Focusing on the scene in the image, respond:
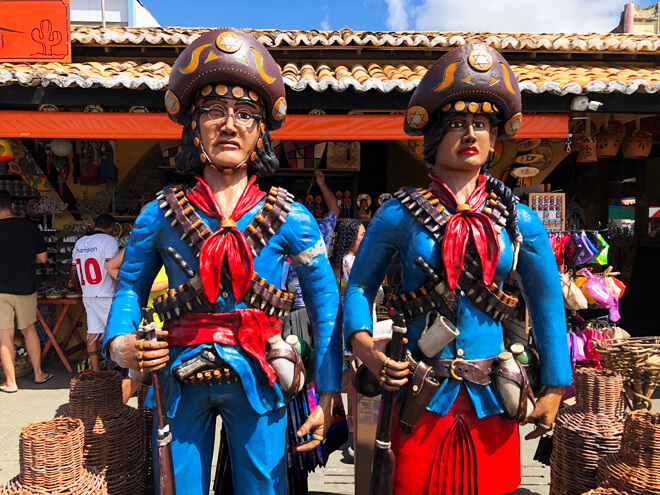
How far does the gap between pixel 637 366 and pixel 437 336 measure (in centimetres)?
293

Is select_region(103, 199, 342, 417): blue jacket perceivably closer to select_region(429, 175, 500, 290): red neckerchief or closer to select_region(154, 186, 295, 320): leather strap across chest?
select_region(154, 186, 295, 320): leather strap across chest

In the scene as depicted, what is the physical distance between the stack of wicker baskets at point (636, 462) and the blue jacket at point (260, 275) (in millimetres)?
1441

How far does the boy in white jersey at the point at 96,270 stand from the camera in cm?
494

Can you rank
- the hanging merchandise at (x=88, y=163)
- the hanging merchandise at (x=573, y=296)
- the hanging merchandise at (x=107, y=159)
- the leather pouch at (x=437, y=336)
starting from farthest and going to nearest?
the hanging merchandise at (x=107, y=159) < the hanging merchandise at (x=88, y=163) < the hanging merchandise at (x=573, y=296) < the leather pouch at (x=437, y=336)

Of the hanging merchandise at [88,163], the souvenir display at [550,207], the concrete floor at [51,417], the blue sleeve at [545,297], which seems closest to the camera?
the blue sleeve at [545,297]

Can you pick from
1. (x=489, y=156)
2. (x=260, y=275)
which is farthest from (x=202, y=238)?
(x=489, y=156)

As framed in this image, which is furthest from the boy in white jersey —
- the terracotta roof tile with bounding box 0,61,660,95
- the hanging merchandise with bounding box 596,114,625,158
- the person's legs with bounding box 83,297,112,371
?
the hanging merchandise with bounding box 596,114,625,158

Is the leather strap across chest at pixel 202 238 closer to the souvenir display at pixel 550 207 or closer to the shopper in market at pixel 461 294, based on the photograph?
the shopper in market at pixel 461 294

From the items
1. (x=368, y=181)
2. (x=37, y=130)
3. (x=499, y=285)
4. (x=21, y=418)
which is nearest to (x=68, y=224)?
(x=37, y=130)

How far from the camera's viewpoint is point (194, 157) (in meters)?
1.98

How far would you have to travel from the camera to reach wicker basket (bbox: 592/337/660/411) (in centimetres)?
375

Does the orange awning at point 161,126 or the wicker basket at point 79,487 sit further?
the orange awning at point 161,126

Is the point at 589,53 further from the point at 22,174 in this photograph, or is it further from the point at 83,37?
the point at 22,174

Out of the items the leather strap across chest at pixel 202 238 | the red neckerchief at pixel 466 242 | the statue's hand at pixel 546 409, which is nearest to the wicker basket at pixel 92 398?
the leather strap across chest at pixel 202 238
